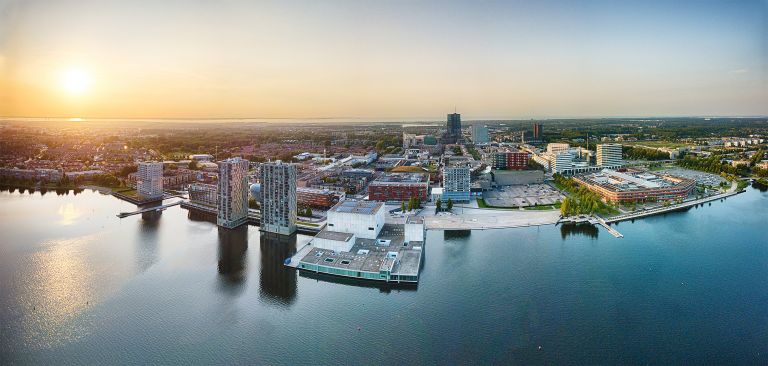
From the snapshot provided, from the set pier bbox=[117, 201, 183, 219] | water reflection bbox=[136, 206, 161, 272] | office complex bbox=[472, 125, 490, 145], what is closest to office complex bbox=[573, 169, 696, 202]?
water reflection bbox=[136, 206, 161, 272]

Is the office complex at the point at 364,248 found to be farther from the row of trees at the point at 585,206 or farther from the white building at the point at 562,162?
the white building at the point at 562,162

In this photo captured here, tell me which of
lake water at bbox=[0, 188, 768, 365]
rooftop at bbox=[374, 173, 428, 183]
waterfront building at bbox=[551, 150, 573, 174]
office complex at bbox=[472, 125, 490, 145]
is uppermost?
office complex at bbox=[472, 125, 490, 145]

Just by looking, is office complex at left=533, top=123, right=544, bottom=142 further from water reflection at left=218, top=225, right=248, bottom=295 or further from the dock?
water reflection at left=218, top=225, right=248, bottom=295

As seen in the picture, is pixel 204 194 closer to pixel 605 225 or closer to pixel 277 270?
pixel 277 270

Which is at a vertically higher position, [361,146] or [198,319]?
[361,146]

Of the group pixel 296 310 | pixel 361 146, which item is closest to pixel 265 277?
pixel 296 310

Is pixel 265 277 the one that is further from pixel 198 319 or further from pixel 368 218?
pixel 368 218
